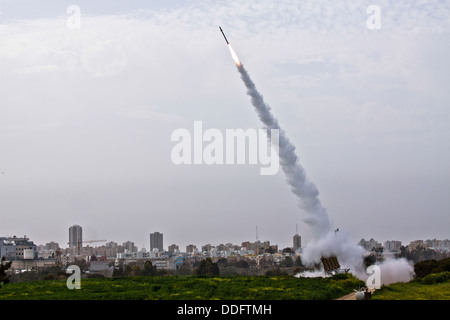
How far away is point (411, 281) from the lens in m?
61.3

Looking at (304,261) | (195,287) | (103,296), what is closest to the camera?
(103,296)

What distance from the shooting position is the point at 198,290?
4759 centimetres

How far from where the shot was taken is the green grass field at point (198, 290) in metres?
43.8

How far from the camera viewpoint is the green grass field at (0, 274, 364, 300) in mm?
43781

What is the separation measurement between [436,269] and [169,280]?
26956 millimetres
